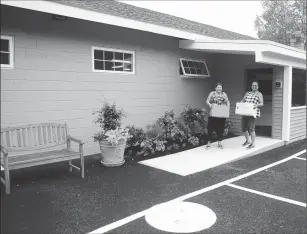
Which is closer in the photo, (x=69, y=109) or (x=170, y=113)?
(x=69, y=109)

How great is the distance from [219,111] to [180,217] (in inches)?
131

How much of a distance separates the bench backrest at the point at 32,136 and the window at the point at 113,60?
135 inches

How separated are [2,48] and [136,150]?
532 centimetres

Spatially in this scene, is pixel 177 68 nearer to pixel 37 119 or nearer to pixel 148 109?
pixel 148 109

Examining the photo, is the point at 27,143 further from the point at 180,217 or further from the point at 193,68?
the point at 193,68

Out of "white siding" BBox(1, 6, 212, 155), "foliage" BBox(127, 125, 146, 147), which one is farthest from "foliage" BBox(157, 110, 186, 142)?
"foliage" BBox(127, 125, 146, 147)

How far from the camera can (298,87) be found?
7.93 meters

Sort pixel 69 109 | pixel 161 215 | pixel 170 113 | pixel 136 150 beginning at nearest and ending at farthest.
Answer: pixel 161 215 → pixel 69 109 → pixel 136 150 → pixel 170 113

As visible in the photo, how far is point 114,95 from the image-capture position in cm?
586

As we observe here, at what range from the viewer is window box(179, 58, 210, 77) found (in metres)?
7.37

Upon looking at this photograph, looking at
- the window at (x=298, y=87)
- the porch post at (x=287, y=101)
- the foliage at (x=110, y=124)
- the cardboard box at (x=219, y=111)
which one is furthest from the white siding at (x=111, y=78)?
the window at (x=298, y=87)

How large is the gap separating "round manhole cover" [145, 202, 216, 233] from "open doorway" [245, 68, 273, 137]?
18.5 ft

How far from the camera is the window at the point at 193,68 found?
7367 millimetres

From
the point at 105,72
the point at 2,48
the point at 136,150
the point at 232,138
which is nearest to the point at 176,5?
the point at 105,72
